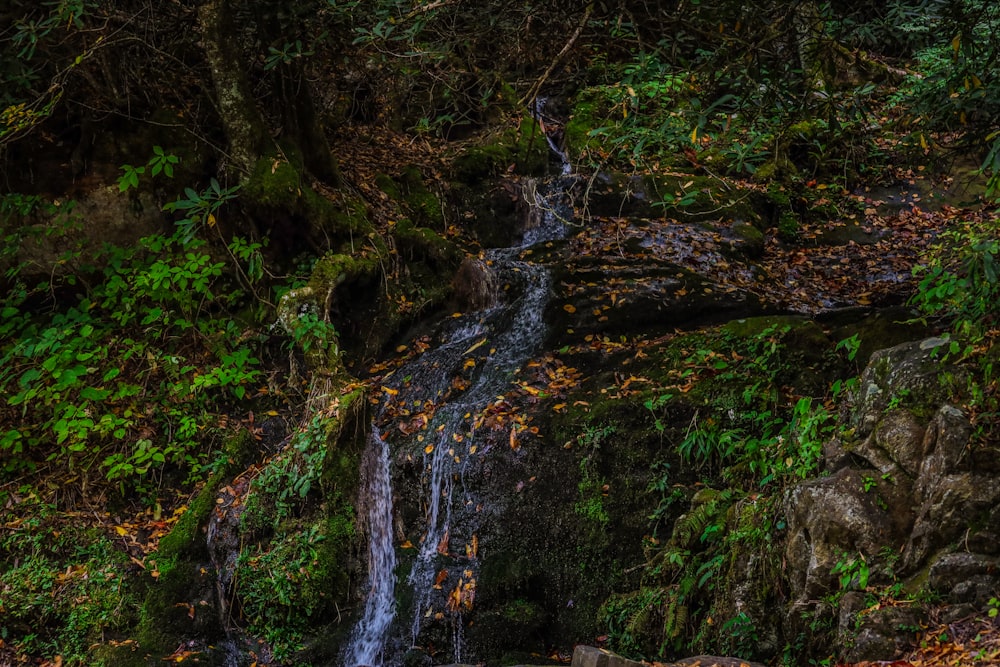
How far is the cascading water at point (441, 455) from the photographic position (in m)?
5.78

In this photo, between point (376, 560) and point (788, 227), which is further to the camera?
point (788, 227)

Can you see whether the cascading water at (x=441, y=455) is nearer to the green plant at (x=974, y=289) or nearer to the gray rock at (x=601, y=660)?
the gray rock at (x=601, y=660)

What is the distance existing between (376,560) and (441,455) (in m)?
1.07

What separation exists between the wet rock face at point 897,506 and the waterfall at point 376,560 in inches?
132

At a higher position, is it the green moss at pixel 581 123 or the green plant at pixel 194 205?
the green moss at pixel 581 123

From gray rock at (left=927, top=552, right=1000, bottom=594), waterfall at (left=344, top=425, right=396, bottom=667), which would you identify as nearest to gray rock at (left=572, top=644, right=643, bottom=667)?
gray rock at (left=927, top=552, right=1000, bottom=594)

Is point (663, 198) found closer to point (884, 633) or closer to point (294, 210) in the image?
point (294, 210)

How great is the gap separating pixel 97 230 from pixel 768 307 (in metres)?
7.75

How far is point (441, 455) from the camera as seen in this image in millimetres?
6355

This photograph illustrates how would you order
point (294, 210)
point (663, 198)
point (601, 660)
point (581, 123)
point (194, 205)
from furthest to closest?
point (581, 123), point (663, 198), point (294, 210), point (194, 205), point (601, 660)

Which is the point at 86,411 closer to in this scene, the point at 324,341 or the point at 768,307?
the point at 324,341

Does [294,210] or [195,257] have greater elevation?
→ [294,210]

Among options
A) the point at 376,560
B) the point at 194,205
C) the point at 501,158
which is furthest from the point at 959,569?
the point at 501,158

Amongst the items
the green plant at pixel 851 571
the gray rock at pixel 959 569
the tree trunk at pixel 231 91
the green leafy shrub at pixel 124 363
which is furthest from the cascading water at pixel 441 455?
the tree trunk at pixel 231 91
